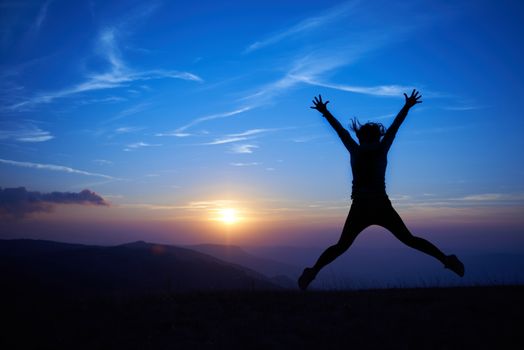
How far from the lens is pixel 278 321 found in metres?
5.36

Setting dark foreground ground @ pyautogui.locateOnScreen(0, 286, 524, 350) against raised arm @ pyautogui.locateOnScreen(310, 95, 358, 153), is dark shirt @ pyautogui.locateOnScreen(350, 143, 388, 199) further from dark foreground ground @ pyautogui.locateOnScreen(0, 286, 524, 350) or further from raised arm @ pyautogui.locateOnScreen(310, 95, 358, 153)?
dark foreground ground @ pyautogui.locateOnScreen(0, 286, 524, 350)

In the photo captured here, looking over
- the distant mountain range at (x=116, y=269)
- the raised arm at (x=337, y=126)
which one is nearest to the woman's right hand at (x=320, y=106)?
the raised arm at (x=337, y=126)

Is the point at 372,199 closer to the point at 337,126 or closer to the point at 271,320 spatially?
the point at 337,126

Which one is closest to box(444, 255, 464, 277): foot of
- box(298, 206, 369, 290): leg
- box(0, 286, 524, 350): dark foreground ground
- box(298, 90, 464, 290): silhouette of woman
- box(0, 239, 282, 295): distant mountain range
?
Answer: box(298, 90, 464, 290): silhouette of woman

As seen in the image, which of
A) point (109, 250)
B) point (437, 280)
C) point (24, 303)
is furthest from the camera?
point (109, 250)

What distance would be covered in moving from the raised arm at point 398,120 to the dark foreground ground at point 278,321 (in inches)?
98.1

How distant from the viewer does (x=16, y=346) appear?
4.63m

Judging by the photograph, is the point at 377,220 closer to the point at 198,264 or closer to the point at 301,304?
the point at 301,304

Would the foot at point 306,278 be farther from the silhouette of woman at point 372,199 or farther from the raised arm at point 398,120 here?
the raised arm at point 398,120

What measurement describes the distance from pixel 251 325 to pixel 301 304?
4.62 feet

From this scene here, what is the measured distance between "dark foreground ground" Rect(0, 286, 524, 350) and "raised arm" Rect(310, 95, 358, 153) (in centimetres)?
249

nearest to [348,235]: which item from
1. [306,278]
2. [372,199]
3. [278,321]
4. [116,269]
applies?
[372,199]

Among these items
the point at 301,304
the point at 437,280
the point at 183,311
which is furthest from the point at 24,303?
the point at 437,280

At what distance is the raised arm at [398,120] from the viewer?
552cm
